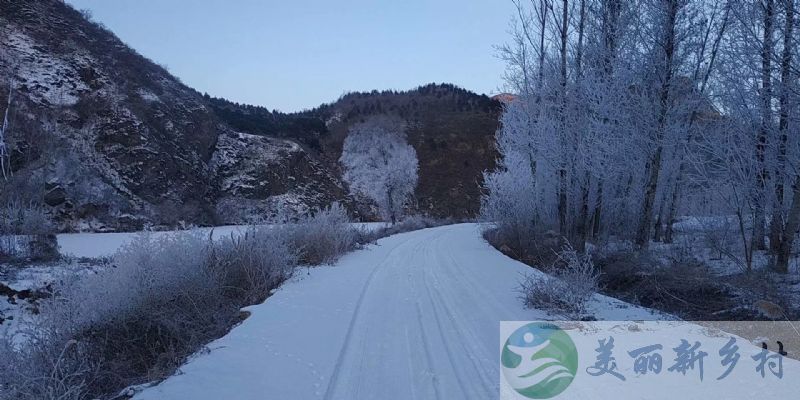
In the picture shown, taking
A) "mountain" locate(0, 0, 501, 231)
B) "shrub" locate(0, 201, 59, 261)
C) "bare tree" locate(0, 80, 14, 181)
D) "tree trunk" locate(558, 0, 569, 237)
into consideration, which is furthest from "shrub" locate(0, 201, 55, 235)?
"tree trunk" locate(558, 0, 569, 237)

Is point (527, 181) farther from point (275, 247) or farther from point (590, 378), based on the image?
point (590, 378)

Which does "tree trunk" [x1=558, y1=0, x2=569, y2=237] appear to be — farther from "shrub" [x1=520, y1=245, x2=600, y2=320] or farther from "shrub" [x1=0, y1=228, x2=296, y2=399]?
"shrub" [x1=0, y1=228, x2=296, y2=399]

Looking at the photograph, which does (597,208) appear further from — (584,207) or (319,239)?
(319,239)

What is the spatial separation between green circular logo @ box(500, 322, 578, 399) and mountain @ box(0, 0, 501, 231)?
45.2 ft

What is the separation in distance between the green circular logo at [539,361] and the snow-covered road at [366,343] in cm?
18

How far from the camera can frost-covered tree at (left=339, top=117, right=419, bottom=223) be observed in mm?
51281

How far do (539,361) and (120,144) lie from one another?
31901mm

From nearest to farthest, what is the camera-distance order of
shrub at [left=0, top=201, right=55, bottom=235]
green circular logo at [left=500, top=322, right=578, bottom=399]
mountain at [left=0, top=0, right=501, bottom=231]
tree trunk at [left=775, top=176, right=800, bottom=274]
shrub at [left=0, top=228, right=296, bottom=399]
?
green circular logo at [left=500, top=322, right=578, bottom=399], shrub at [left=0, top=228, right=296, bottom=399], tree trunk at [left=775, top=176, right=800, bottom=274], shrub at [left=0, top=201, right=55, bottom=235], mountain at [left=0, top=0, right=501, bottom=231]

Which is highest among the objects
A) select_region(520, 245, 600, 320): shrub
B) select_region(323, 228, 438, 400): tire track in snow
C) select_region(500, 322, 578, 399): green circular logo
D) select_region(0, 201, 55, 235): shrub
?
select_region(0, 201, 55, 235): shrub

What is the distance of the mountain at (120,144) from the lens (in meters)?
24.2

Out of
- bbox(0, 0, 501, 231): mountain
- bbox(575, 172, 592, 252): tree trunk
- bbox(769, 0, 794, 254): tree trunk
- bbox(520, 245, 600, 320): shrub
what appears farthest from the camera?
bbox(0, 0, 501, 231): mountain

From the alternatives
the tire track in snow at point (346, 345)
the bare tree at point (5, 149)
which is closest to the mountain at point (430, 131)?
the bare tree at point (5, 149)

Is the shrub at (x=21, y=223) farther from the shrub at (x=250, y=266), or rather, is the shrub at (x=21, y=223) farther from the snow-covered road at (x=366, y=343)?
the snow-covered road at (x=366, y=343)

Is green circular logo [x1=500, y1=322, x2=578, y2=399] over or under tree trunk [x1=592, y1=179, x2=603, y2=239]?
under
